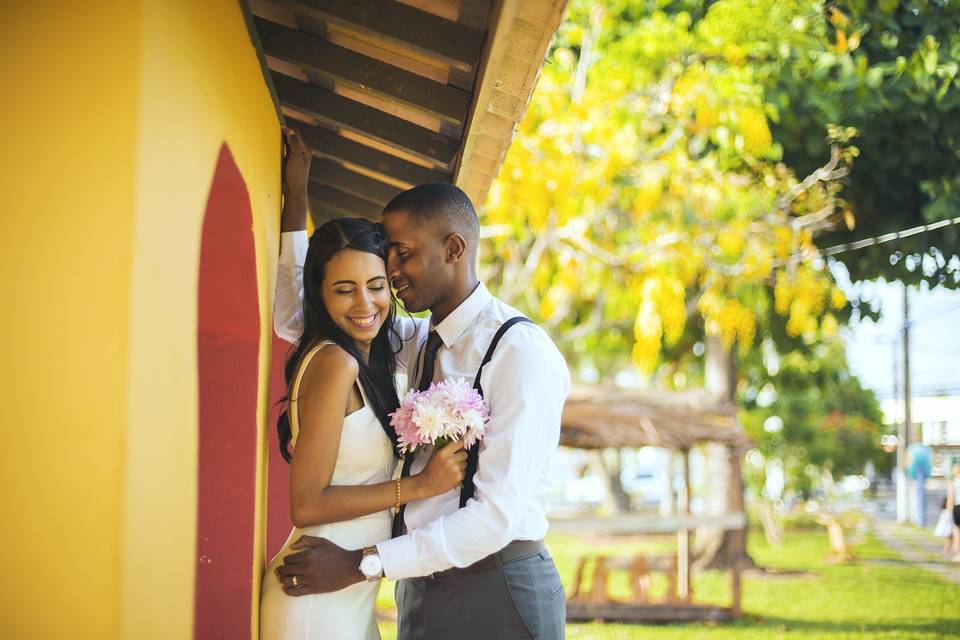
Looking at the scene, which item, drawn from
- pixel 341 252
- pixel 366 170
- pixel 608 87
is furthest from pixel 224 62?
pixel 608 87

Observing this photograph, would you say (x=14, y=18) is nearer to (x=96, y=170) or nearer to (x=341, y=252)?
(x=96, y=170)

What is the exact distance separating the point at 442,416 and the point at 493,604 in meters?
0.59

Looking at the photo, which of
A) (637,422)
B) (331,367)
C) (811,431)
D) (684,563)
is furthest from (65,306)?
(811,431)

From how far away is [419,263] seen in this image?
9.61 feet

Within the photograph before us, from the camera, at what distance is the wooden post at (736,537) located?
1128 cm

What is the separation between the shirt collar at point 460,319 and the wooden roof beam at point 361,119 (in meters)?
1.03

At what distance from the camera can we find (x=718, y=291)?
12469mm

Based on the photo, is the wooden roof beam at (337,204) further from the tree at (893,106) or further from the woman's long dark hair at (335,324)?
the tree at (893,106)

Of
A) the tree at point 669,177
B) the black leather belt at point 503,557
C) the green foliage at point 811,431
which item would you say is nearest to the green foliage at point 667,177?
the tree at point 669,177

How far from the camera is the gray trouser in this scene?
2699 mm

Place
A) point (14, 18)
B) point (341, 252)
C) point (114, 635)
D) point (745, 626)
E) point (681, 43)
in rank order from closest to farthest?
point (114, 635)
point (14, 18)
point (341, 252)
point (681, 43)
point (745, 626)

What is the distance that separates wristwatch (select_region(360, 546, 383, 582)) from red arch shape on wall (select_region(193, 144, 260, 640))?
1.58 ft

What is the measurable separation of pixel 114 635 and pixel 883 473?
3473 centimetres

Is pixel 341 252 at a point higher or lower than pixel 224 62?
lower
